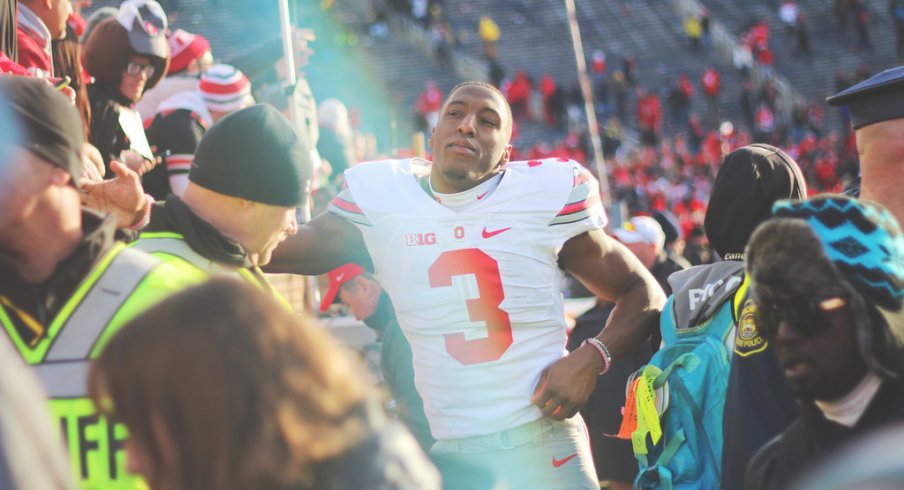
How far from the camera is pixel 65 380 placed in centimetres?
224

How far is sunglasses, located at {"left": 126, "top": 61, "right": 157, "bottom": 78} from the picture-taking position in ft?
15.6

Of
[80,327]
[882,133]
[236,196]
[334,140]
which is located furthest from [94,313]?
[334,140]

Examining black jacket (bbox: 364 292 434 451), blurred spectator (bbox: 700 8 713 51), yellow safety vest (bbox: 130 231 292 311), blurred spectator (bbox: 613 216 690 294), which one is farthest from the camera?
blurred spectator (bbox: 700 8 713 51)

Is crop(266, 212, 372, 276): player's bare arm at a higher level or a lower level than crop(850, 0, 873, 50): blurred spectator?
higher

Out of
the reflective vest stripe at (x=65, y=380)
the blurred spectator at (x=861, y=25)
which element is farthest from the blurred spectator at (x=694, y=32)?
the reflective vest stripe at (x=65, y=380)

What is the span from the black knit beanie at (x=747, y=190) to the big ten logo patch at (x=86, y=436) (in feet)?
6.19

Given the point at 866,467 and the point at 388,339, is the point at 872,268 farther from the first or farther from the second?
the point at 388,339

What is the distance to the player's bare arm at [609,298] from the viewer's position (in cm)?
354

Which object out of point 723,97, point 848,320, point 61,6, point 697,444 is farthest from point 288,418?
point 723,97

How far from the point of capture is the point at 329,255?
3.74 meters

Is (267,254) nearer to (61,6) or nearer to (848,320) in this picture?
(848,320)

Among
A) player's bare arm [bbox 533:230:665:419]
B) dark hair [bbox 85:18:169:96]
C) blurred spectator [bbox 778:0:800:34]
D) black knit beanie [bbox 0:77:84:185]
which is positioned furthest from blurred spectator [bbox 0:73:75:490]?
blurred spectator [bbox 778:0:800:34]

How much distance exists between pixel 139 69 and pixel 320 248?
63.7 inches

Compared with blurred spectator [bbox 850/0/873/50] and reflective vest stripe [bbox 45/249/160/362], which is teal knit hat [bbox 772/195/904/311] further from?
blurred spectator [bbox 850/0/873/50]
